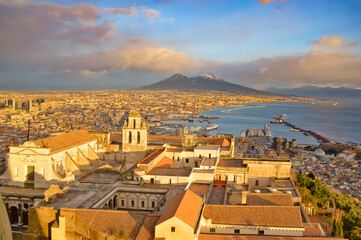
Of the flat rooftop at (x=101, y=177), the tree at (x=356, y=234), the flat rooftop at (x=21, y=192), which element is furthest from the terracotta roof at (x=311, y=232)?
the flat rooftop at (x=21, y=192)

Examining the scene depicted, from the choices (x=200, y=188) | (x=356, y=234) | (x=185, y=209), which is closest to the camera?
(x=185, y=209)

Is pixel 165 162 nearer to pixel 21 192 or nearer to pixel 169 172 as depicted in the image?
pixel 169 172

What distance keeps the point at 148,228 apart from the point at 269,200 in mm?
6741

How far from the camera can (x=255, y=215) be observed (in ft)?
43.9

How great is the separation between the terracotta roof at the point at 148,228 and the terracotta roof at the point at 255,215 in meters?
2.38

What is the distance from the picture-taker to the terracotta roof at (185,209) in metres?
11.6

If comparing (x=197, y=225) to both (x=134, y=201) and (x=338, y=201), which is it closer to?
(x=134, y=201)

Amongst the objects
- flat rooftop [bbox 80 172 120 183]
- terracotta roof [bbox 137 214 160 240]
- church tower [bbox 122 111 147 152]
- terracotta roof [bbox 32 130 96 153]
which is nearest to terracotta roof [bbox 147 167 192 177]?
flat rooftop [bbox 80 172 120 183]

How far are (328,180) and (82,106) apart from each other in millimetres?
102606

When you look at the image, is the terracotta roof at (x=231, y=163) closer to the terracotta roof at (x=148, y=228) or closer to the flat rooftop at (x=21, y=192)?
the terracotta roof at (x=148, y=228)

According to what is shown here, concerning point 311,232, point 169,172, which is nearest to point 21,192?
point 169,172

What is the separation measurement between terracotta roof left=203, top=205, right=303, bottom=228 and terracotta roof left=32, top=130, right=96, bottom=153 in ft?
40.9

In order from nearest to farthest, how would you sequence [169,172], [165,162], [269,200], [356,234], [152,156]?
1. [269,200]
2. [356,234]
3. [169,172]
4. [152,156]
5. [165,162]

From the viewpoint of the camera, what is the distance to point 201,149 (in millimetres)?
24578
